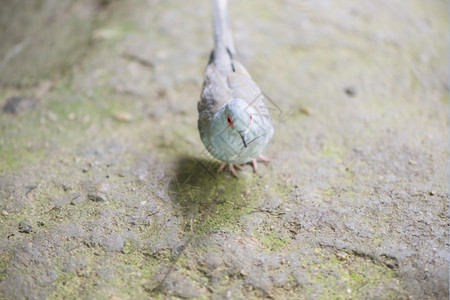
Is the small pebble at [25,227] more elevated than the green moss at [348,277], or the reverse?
the green moss at [348,277]

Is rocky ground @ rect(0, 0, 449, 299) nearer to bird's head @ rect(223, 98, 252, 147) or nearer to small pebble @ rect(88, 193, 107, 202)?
small pebble @ rect(88, 193, 107, 202)

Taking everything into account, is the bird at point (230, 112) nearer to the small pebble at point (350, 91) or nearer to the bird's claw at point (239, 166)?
the bird's claw at point (239, 166)

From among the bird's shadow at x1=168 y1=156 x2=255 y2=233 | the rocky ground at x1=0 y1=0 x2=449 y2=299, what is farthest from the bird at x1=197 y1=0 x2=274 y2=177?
the rocky ground at x1=0 y1=0 x2=449 y2=299

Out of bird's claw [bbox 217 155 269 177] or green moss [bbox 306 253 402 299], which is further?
bird's claw [bbox 217 155 269 177]

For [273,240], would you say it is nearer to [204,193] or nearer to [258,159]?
[204,193]

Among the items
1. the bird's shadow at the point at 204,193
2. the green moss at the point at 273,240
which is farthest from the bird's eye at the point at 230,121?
the green moss at the point at 273,240

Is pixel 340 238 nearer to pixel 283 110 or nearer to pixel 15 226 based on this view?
pixel 283 110
